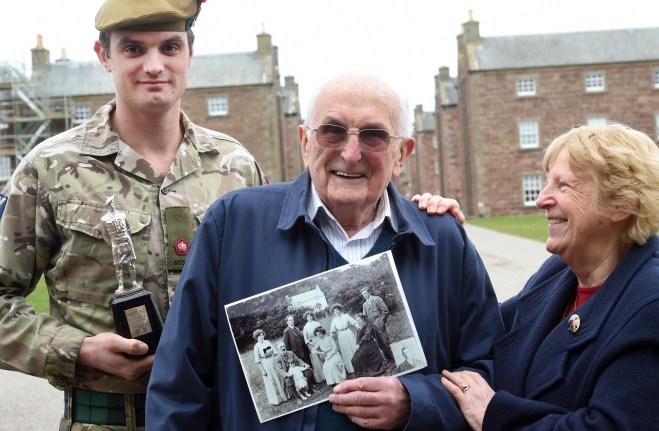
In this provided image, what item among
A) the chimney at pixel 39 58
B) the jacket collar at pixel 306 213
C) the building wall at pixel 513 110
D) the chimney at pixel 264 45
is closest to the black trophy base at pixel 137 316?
the jacket collar at pixel 306 213

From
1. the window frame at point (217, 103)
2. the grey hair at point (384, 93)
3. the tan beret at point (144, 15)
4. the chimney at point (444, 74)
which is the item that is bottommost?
the grey hair at point (384, 93)

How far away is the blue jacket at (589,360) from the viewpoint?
2.62m

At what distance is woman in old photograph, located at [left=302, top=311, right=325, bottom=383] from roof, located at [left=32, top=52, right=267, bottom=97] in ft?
160

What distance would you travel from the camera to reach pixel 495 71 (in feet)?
162

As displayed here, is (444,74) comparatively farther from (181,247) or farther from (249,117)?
(181,247)

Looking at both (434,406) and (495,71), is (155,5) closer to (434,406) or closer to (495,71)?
(434,406)

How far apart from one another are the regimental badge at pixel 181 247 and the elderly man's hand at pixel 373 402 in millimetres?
1007

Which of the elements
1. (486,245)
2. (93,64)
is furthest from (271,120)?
(486,245)

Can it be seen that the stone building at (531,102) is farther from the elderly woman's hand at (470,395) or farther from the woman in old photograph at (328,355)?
the woman in old photograph at (328,355)

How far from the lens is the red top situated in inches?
122

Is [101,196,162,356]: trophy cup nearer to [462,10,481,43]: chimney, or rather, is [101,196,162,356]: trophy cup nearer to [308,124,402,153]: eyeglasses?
[308,124,402,153]: eyeglasses

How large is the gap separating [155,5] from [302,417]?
1.79 meters

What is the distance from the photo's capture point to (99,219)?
135 inches

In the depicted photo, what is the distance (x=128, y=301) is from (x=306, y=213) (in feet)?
2.44
